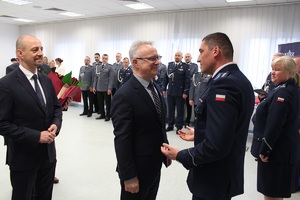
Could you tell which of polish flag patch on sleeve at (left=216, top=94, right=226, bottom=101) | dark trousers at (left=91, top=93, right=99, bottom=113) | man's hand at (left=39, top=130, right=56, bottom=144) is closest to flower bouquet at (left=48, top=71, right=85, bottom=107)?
man's hand at (left=39, top=130, right=56, bottom=144)

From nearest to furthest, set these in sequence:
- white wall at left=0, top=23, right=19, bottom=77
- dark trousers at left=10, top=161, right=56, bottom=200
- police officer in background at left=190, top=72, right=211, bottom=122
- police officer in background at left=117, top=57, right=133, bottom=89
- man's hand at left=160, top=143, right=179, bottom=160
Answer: man's hand at left=160, top=143, right=179, bottom=160 → dark trousers at left=10, top=161, right=56, bottom=200 → police officer in background at left=190, top=72, right=211, bottom=122 → police officer in background at left=117, top=57, right=133, bottom=89 → white wall at left=0, top=23, right=19, bottom=77

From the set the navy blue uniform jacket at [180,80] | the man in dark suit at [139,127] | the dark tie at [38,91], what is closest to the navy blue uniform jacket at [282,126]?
the man in dark suit at [139,127]

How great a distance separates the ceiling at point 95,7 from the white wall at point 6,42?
72.9 inches

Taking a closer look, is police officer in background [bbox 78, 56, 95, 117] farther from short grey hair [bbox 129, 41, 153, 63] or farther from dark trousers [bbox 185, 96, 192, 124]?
short grey hair [bbox 129, 41, 153, 63]

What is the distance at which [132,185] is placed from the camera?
4.83 feet

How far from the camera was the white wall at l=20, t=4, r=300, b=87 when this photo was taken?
19.9 feet

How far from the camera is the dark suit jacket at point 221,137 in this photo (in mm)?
1187

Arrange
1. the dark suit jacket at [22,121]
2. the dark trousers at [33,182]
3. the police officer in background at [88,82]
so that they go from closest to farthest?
the dark suit jacket at [22,121] → the dark trousers at [33,182] → the police officer in background at [88,82]

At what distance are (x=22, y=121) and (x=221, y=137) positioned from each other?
135 centimetres

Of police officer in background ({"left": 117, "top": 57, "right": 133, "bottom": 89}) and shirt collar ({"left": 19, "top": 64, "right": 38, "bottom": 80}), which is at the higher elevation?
shirt collar ({"left": 19, "top": 64, "right": 38, "bottom": 80})

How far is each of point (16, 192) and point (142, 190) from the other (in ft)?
3.03

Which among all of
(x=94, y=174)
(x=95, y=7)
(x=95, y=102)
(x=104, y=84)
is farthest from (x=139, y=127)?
(x=95, y=7)

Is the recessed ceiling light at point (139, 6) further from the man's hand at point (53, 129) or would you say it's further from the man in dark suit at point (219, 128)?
the man in dark suit at point (219, 128)

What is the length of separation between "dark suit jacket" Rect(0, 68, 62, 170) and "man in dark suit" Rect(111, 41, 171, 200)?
24.5 inches
